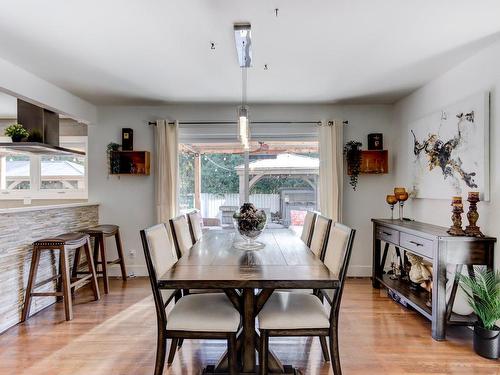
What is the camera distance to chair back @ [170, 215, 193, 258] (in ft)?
8.71

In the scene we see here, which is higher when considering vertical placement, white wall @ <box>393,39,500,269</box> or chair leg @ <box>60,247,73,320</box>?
white wall @ <box>393,39,500,269</box>

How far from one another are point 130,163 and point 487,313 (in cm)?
406

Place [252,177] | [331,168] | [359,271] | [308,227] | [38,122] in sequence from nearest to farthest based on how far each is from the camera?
[308,227] < [38,122] < [331,168] < [359,271] < [252,177]

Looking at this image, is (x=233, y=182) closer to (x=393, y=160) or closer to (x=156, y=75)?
(x=156, y=75)

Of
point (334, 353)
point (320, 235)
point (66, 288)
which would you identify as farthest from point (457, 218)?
point (66, 288)

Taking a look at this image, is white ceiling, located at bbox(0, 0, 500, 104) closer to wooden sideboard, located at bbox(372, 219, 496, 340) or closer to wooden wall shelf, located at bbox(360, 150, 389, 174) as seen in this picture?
wooden wall shelf, located at bbox(360, 150, 389, 174)

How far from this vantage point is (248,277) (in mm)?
1769

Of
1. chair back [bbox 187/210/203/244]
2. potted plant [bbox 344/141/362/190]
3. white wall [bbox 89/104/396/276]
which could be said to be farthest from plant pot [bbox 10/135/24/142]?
potted plant [bbox 344/141/362/190]

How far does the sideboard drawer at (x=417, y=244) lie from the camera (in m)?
2.68

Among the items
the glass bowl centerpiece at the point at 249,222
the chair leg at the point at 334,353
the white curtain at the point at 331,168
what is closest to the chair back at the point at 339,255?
the chair leg at the point at 334,353

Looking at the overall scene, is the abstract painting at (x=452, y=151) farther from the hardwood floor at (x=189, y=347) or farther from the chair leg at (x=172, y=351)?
the chair leg at (x=172, y=351)

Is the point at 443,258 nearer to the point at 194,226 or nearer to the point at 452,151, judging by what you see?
the point at 452,151

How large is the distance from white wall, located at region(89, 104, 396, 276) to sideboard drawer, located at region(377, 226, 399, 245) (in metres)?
0.67

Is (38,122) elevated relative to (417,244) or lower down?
elevated
